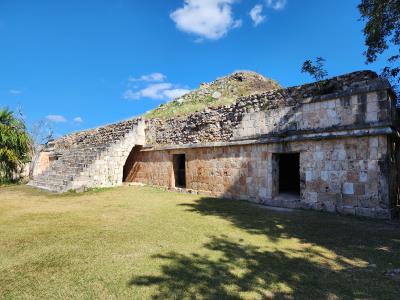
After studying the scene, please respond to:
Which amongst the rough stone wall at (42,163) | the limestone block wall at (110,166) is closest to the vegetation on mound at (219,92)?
the limestone block wall at (110,166)

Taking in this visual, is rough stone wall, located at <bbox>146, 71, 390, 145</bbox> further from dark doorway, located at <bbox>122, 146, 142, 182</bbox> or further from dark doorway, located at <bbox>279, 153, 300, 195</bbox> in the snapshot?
dark doorway, located at <bbox>122, 146, 142, 182</bbox>

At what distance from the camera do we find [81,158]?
1168cm

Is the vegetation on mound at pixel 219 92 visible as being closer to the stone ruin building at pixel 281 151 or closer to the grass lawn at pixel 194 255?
the stone ruin building at pixel 281 151

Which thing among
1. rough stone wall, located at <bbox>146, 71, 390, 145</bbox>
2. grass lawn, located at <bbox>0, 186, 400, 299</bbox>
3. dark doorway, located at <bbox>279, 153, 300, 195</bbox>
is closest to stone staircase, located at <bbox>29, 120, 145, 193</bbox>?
rough stone wall, located at <bbox>146, 71, 390, 145</bbox>

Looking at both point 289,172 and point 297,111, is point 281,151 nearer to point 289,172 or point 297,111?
point 297,111

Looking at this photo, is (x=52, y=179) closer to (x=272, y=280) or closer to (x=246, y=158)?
(x=246, y=158)

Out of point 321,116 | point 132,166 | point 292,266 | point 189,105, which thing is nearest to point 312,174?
point 321,116

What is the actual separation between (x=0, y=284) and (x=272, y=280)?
2.92m

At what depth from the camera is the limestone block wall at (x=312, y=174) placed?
5844mm

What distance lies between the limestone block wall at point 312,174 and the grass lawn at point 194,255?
54 centimetres

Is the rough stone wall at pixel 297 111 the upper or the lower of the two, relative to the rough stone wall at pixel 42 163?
upper

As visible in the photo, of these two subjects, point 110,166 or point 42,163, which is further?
point 42,163

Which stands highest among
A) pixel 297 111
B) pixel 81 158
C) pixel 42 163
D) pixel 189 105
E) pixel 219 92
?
pixel 219 92

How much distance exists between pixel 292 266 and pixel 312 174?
3788 mm
